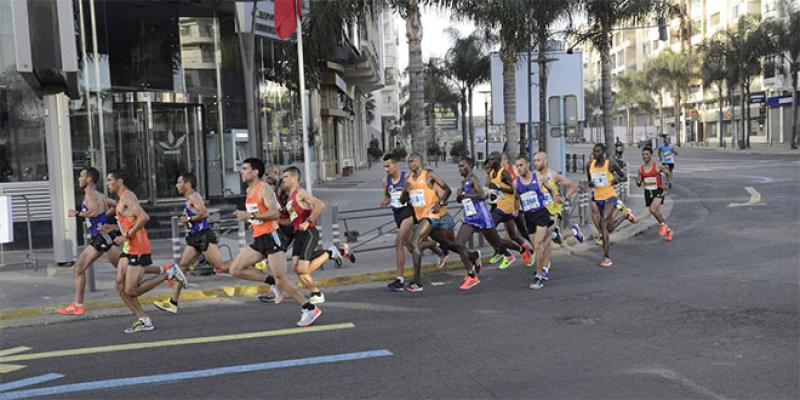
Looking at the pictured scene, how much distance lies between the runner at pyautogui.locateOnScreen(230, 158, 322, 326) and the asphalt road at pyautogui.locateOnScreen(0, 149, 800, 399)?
37 centimetres

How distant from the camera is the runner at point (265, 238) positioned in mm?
7785

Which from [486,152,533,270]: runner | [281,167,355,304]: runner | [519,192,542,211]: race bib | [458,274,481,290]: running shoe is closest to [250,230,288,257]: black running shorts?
[281,167,355,304]: runner

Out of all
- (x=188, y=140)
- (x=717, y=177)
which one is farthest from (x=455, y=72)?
(x=188, y=140)

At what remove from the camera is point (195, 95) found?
59.0 ft

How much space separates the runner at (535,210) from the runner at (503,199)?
3.37 feet

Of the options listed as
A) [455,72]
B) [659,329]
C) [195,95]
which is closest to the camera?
[659,329]

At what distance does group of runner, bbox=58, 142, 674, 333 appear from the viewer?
7.96 m

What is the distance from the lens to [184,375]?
6.04 metres

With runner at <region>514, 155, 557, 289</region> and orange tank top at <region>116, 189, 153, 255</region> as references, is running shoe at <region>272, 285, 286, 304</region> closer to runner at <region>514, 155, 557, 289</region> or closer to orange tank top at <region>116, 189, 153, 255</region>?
orange tank top at <region>116, 189, 153, 255</region>

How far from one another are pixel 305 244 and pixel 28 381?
10.1 ft

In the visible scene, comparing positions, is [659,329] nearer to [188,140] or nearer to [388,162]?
[388,162]

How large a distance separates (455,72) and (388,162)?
36463 millimetres

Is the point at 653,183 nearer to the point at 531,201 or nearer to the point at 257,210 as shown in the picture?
the point at 531,201

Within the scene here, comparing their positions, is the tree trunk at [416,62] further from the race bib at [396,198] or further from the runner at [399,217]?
the race bib at [396,198]
